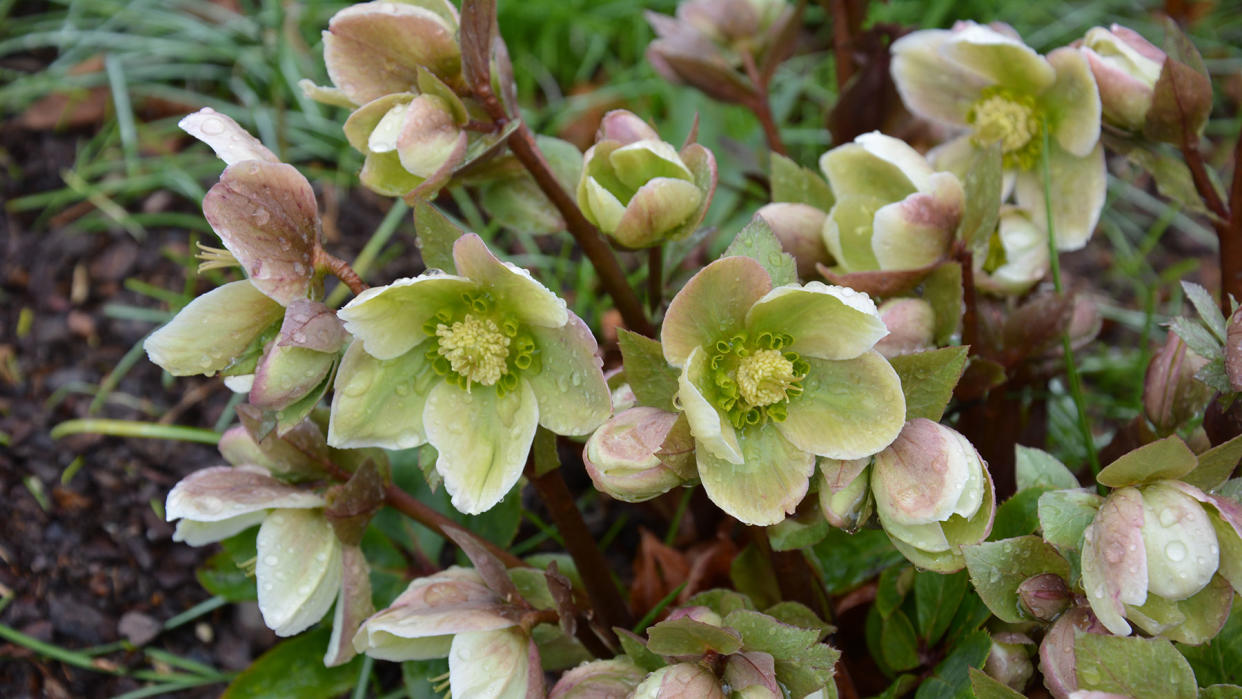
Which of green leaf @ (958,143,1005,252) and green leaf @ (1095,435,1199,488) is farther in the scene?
green leaf @ (958,143,1005,252)

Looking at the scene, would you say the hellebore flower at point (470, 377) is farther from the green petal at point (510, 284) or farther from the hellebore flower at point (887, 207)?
the hellebore flower at point (887, 207)

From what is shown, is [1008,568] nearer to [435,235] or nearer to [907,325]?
[907,325]

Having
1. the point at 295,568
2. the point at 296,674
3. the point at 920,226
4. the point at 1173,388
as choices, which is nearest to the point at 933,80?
the point at 920,226

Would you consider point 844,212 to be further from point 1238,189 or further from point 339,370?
point 339,370

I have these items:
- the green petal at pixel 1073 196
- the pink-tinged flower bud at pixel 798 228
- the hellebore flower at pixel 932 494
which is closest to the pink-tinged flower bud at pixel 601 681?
the hellebore flower at pixel 932 494

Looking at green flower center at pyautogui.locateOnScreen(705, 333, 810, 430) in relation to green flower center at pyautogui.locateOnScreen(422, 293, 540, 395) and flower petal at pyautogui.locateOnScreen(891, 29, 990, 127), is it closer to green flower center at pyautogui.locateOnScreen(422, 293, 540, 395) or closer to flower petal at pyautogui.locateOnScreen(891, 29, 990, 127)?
green flower center at pyautogui.locateOnScreen(422, 293, 540, 395)

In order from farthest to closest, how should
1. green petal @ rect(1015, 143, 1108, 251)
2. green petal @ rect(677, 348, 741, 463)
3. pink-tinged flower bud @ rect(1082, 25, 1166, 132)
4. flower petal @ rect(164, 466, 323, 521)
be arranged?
green petal @ rect(1015, 143, 1108, 251)
pink-tinged flower bud @ rect(1082, 25, 1166, 132)
flower petal @ rect(164, 466, 323, 521)
green petal @ rect(677, 348, 741, 463)

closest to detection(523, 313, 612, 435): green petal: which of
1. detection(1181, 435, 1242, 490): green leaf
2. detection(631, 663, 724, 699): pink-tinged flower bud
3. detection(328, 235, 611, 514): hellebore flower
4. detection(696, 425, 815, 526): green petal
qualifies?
detection(328, 235, 611, 514): hellebore flower
